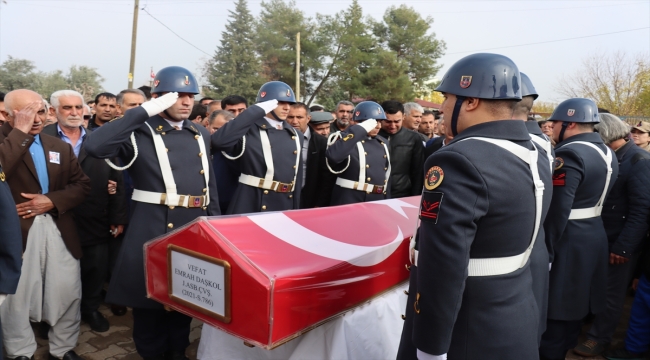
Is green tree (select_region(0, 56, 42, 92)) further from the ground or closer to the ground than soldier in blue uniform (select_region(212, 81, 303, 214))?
further from the ground

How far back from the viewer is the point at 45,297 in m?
3.10

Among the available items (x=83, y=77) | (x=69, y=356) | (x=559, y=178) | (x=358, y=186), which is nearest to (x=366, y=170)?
(x=358, y=186)

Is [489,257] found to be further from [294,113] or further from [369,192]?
[294,113]

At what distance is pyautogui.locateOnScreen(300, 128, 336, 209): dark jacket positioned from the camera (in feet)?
17.1

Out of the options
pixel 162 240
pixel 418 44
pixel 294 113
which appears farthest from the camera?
pixel 418 44

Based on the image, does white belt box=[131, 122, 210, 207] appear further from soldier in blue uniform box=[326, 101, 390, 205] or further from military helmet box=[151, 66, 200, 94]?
soldier in blue uniform box=[326, 101, 390, 205]

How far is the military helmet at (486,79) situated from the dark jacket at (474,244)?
4.4 inches

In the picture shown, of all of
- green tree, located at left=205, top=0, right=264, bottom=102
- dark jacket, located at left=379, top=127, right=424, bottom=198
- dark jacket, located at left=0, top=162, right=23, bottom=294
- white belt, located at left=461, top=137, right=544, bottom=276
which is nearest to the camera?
white belt, located at left=461, top=137, right=544, bottom=276

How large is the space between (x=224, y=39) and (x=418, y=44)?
16797 millimetres

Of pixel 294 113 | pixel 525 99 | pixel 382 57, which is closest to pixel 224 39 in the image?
pixel 382 57

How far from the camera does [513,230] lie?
1.59m

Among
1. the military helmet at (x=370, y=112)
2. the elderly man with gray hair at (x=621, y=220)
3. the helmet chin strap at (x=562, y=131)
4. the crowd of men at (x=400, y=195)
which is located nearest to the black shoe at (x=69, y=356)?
the crowd of men at (x=400, y=195)

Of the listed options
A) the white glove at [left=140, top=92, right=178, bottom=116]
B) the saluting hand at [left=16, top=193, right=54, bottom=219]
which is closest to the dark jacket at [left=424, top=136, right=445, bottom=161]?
the white glove at [left=140, top=92, right=178, bottom=116]

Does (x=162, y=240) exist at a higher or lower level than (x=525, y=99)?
lower
